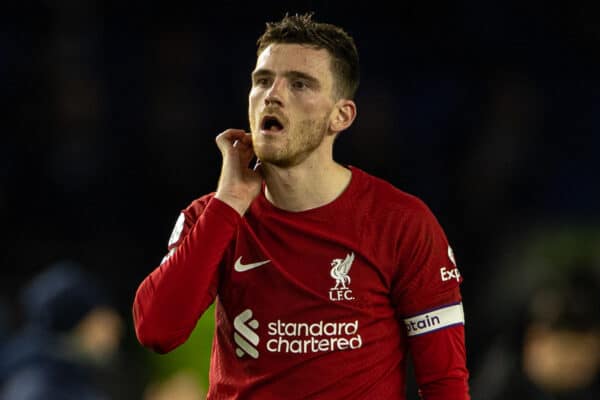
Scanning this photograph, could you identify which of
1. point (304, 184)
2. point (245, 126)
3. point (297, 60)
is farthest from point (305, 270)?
point (245, 126)

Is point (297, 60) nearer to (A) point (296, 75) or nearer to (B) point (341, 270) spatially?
(A) point (296, 75)

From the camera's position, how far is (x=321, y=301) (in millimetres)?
3283

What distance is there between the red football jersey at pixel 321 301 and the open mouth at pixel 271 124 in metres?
0.26

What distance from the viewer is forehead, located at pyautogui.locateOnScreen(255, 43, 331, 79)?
337cm

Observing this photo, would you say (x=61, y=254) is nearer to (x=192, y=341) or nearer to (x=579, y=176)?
(x=192, y=341)

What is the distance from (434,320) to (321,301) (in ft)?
1.07

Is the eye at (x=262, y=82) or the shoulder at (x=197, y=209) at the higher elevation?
the eye at (x=262, y=82)

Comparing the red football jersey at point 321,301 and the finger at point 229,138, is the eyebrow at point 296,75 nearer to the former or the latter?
the finger at point 229,138

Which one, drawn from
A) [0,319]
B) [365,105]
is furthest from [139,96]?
[0,319]

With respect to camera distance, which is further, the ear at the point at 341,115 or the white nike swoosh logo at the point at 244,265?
the ear at the point at 341,115

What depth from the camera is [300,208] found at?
11.3 ft

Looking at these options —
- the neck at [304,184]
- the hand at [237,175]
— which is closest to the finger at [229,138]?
the hand at [237,175]

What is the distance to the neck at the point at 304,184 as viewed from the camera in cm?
342

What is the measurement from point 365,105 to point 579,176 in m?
1.74
